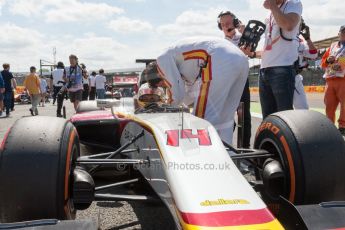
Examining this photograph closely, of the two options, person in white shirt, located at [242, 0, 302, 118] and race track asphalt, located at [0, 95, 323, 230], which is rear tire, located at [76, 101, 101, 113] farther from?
person in white shirt, located at [242, 0, 302, 118]

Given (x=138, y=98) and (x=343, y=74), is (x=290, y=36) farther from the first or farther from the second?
(x=343, y=74)

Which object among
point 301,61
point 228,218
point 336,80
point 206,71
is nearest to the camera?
point 228,218

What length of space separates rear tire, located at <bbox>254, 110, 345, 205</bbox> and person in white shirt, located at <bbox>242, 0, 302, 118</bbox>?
1.18 metres

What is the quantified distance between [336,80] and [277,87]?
3721 mm

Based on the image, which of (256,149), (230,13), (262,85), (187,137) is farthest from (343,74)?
(187,137)

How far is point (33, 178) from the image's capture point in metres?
2.25

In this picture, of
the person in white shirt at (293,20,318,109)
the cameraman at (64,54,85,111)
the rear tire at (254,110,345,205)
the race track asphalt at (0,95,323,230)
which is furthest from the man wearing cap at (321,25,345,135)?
→ the cameraman at (64,54,85,111)

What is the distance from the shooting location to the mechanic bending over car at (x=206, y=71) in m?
3.59

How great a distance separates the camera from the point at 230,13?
516cm

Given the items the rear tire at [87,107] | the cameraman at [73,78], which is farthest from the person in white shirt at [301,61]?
the cameraman at [73,78]

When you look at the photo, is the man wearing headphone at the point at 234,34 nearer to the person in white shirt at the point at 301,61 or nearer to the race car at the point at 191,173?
the person in white shirt at the point at 301,61

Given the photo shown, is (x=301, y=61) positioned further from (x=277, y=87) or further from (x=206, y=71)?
(x=206, y=71)

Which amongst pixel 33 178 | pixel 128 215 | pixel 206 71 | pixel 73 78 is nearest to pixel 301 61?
pixel 206 71

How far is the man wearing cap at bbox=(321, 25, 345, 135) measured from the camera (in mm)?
6910
